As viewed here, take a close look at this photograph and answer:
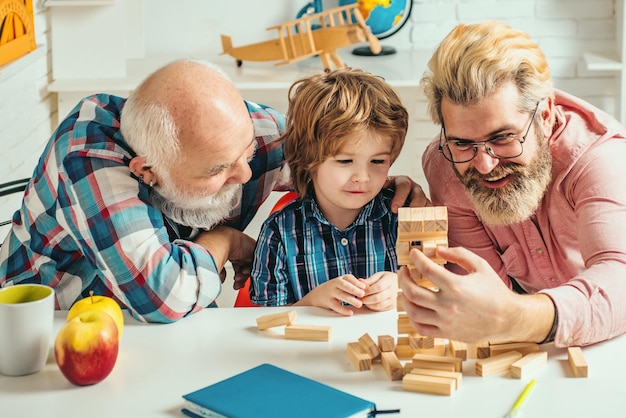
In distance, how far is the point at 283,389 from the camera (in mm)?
1592

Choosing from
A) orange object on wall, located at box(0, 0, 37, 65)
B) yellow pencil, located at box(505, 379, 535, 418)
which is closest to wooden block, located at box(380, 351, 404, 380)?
yellow pencil, located at box(505, 379, 535, 418)

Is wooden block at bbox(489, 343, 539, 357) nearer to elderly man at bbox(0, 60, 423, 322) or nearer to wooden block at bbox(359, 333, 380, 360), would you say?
wooden block at bbox(359, 333, 380, 360)

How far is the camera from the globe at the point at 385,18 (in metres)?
4.32

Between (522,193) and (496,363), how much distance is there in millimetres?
631

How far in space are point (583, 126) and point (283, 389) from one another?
110 centimetres

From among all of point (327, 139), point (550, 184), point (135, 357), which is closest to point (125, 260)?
point (135, 357)

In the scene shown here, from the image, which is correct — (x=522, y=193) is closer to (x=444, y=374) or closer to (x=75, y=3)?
(x=444, y=374)

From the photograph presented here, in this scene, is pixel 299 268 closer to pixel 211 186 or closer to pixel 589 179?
pixel 211 186

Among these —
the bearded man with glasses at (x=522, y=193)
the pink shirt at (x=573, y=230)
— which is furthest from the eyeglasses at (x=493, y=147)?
the pink shirt at (x=573, y=230)

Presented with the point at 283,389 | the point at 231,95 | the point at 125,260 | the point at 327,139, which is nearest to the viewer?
the point at 283,389

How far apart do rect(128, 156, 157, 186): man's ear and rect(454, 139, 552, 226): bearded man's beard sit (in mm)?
744

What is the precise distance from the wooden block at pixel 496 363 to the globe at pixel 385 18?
110 inches

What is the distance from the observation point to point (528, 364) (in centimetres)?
165

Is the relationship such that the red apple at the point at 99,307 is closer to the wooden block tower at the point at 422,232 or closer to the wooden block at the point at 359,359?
the wooden block at the point at 359,359
